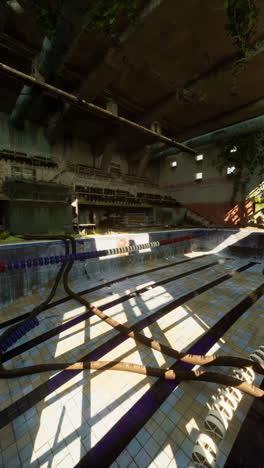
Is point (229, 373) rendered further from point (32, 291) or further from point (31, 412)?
point (32, 291)

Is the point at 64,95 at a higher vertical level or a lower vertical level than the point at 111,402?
higher

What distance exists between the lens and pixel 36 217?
23.3 feet

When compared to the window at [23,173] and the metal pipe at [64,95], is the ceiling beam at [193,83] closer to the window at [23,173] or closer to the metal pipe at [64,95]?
the metal pipe at [64,95]

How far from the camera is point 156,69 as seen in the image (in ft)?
28.2

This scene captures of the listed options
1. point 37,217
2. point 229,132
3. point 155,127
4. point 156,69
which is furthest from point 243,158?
point 37,217

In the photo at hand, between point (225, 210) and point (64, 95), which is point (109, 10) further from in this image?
point (225, 210)

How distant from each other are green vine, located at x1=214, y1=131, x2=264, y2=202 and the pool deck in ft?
42.1

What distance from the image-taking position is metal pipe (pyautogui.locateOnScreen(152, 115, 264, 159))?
11.1 metres

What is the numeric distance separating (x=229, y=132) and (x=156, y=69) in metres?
6.74

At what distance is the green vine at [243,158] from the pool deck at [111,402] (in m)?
12.8

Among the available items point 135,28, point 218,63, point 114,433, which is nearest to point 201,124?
point 218,63

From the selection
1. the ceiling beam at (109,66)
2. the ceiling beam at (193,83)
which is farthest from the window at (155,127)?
the ceiling beam at (109,66)

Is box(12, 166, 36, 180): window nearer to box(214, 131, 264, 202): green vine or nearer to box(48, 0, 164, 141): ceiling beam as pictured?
box(48, 0, 164, 141): ceiling beam

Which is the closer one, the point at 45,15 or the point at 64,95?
the point at 45,15
